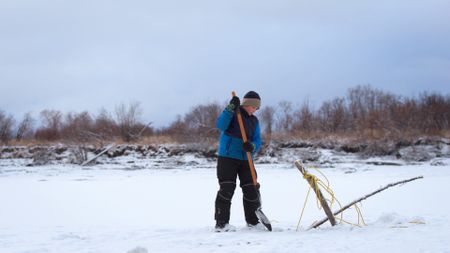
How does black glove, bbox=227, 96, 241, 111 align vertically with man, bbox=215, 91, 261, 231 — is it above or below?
above

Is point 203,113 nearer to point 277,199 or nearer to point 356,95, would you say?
point 356,95

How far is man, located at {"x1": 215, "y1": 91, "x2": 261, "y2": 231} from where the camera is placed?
4504 millimetres

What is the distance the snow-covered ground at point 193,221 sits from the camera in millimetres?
3441

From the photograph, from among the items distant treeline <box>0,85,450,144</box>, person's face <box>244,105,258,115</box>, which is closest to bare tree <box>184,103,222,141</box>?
distant treeline <box>0,85,450,144</box>

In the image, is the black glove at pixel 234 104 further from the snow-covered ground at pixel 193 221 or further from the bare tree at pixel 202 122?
the bare tree at pixel 202 122

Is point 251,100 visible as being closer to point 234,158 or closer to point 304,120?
point 234,158

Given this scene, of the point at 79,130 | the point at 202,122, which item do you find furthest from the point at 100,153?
the point at 202,122

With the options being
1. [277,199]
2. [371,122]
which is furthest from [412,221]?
[371,122]

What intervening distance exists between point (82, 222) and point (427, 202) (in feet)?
18.4

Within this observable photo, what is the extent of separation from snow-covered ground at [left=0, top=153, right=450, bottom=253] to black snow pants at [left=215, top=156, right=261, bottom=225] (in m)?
0.22

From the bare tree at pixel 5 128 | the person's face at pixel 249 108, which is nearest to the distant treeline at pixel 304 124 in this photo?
the bare tree at pixel 5 128

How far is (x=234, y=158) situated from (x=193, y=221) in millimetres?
1604

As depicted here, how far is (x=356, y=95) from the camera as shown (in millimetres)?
27719

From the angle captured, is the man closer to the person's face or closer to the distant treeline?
the person's face
